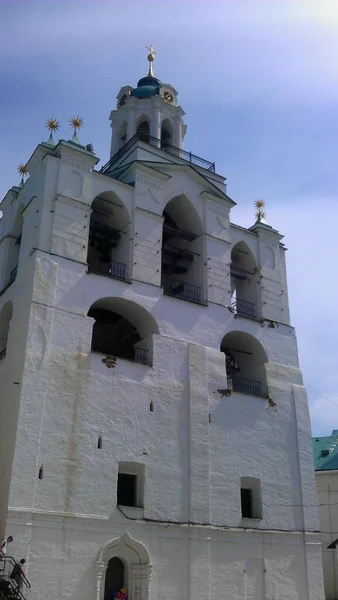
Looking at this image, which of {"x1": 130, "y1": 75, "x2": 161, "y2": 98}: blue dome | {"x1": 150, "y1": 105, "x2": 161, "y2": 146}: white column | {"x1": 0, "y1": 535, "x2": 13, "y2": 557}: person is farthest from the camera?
{"x1": 130, "y1": 75, "x2": 161, "y2": 98}: blue dome

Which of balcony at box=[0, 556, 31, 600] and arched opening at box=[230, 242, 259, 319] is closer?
balcony at box=[0, 556, 31, 600]

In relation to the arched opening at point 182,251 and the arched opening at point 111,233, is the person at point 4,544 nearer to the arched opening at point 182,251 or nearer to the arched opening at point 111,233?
the arched opening at point 111,233

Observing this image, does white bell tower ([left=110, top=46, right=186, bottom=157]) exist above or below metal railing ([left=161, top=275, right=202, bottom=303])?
above

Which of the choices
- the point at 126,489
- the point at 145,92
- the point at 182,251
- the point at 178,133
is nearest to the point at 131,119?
the point at 145,92

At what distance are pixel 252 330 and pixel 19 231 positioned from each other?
34.2ft

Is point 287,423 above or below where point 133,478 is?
above

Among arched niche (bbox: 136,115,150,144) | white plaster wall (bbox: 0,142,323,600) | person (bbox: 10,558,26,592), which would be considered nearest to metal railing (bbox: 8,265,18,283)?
white plaster wall (bbox: 0,142,323,600)

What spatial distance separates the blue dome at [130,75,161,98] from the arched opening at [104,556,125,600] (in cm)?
2095

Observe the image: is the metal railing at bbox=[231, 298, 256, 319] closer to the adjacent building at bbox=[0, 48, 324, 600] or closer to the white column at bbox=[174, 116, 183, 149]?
the adjacent building at bbox=[0, 48, 324, 600]

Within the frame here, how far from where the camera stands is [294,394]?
988 inches

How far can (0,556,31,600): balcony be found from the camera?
15.4 metres

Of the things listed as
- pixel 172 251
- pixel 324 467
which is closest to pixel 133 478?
pixel 172 251

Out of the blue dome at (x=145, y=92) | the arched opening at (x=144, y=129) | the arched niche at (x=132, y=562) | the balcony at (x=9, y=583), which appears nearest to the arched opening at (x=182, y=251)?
the arched opening at (x=144, y=129)

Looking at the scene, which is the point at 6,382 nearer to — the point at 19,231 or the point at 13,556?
the point at 13,556
